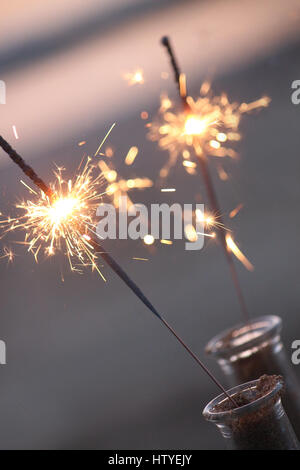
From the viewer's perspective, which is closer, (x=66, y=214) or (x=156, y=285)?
(x=66, y=214)

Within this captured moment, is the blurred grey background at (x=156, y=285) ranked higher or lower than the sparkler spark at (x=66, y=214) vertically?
higher

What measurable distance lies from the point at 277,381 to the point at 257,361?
0.35ft

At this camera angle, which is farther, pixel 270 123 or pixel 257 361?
pixel 270 123

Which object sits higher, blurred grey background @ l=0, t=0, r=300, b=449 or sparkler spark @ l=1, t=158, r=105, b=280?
blurred grey background @ l=0, t=0, r=300, b=449

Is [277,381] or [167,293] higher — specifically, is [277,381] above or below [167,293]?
below

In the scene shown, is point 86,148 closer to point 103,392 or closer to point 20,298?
point 20,298

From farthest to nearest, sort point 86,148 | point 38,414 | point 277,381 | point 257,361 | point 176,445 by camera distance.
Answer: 1. point 86,148
2. point 38,414
3. point 176,445
4. point 257,361
5. point 277,381

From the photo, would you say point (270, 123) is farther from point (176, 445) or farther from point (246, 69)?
point (176, 445)

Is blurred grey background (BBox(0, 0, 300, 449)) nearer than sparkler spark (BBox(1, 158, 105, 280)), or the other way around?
sparkler spark (BBox(1, 158, 105, 280))

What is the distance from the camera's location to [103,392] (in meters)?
2.87

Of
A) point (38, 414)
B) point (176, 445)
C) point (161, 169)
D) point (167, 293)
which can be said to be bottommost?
point (176, 445)

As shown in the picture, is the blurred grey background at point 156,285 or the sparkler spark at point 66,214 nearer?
the sparkler spark at point 66,214
